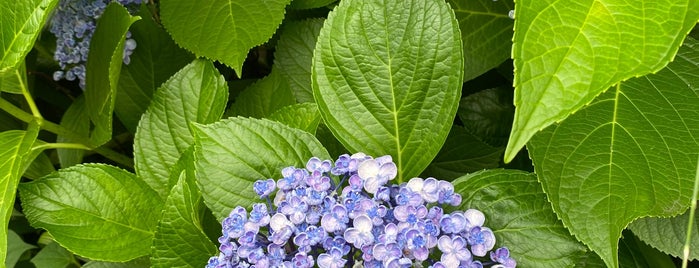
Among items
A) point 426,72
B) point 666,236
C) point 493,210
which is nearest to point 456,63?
point 426,72

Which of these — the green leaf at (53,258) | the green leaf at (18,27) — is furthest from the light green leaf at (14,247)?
the green leaf at (18,27)

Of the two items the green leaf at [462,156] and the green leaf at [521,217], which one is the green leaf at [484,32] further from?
the green leaf at [521,217]

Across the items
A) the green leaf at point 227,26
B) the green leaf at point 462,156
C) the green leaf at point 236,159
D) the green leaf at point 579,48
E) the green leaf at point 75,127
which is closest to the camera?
the green leaf at point 579,48

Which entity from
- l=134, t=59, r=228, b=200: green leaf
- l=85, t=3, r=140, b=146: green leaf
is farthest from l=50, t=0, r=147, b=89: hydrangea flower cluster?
l=134, t=59, r=228, b=200: green leaf

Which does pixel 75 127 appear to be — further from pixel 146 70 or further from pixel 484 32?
pixel 484 32

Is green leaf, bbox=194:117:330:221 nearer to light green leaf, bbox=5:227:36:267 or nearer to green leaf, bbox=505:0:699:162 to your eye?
green leaf, bbox=505:0:699:162

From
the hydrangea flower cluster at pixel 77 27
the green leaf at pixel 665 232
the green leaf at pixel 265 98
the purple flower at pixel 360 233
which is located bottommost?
the green leaf at pixel 665 232

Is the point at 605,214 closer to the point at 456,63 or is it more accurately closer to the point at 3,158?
the point at 456,63
